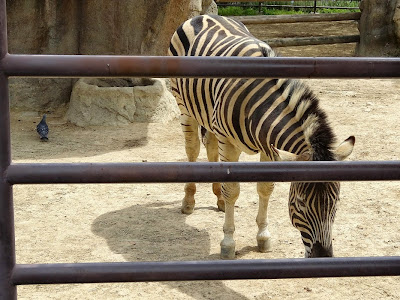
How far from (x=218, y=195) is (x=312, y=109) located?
189 centimetres

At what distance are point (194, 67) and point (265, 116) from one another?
2252 mm

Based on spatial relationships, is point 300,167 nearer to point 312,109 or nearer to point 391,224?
point 312,109

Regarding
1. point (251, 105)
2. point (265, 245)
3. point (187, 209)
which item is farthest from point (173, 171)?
point (187, 209)

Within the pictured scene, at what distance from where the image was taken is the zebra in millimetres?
3299

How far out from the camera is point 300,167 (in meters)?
1.58

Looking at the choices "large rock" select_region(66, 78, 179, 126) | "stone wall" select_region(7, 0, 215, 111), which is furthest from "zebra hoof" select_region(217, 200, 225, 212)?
"stone wall" select_region(7, 0, 215, 111)

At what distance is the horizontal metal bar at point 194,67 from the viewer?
148cm

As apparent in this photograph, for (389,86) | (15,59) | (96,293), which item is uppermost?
(15,59)

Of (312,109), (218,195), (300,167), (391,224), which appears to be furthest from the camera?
(218,195)

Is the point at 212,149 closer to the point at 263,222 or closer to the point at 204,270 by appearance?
the point at 263,222

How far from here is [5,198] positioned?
4.94ft

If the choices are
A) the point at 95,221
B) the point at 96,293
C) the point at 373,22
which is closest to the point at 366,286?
the point at 96,293

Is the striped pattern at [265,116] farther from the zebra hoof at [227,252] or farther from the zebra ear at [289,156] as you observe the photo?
the zebra hoof at [227,252]

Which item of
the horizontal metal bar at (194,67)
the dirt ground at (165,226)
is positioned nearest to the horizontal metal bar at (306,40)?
the dirt ground at (165,226)
